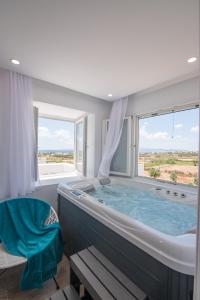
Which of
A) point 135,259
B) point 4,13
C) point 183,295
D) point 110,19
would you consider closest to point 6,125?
point 4,13

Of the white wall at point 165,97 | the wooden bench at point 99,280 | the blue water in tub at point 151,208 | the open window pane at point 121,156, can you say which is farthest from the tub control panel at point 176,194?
the wooden bench at point 99,280

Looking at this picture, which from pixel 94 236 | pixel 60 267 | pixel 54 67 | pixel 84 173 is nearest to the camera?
pixel 94 236

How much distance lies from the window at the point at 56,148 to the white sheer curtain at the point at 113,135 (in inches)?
38.3

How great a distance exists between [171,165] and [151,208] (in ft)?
2.92

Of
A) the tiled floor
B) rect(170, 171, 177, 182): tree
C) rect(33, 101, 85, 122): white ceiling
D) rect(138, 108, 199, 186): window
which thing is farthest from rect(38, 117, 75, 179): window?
rect(170, 171, 177, 182): tree

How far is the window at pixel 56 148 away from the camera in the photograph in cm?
340

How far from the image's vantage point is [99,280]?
1.06 m

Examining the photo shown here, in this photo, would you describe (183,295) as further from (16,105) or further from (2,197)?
(16,105)

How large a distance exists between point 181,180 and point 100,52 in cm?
214

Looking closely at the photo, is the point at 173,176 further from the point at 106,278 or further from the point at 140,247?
the point at 106,278

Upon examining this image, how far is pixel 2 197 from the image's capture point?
2.14 meters

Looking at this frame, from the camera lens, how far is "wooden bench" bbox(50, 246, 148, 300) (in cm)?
97

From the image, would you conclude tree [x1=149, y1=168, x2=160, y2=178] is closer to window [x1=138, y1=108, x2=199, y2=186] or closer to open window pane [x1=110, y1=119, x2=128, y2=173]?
window [x1=138, y1=108, x2=199, y2=186]

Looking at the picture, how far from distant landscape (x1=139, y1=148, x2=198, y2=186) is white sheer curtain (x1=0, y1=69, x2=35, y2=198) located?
207 cm
